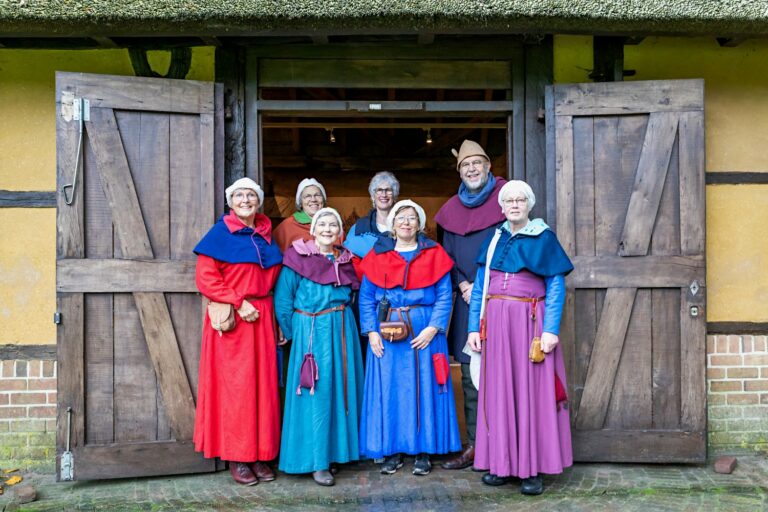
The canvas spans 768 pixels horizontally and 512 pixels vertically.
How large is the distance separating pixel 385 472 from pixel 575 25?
8.91ft

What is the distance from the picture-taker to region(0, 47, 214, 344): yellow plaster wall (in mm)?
3840

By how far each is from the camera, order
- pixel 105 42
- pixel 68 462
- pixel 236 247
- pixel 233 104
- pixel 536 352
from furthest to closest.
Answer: pixel 233 104, pixel 105 42, pixel 68 462, pixel 236 247, pixel 536 352

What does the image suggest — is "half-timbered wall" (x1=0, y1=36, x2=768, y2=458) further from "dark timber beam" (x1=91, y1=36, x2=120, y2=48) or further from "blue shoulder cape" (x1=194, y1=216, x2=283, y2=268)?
"blue shoulder cape" (x1=194, y1=216, x2=283, y2=268)

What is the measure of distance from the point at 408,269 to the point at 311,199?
915 mm

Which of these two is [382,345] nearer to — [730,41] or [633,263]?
[633,263]

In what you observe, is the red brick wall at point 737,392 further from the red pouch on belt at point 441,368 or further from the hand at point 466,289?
the red pouch on belt at point 441,368

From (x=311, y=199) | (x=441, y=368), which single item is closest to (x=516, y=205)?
(x=441, y=368)

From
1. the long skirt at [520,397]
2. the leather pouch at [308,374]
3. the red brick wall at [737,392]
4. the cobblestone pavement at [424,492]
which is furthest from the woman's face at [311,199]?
the red brick wall at [737,392]

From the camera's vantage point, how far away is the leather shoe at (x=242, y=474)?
3520 mm

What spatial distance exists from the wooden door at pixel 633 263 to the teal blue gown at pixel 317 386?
1328mm

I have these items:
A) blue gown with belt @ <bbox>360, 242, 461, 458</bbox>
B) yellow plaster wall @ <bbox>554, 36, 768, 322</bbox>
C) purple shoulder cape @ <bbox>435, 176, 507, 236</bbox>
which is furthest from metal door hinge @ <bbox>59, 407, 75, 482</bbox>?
yellow plaster wall @ <bbox>554, 36, 768, 322</bbox>

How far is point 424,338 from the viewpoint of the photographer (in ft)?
11.5

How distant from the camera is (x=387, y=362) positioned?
3547 millimetres

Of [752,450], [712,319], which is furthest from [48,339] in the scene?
[752,450]
